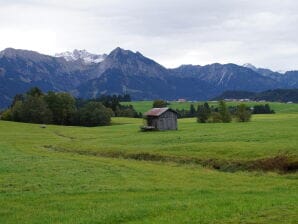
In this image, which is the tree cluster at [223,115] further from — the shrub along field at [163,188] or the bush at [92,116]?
the shrub along field at [163,188]

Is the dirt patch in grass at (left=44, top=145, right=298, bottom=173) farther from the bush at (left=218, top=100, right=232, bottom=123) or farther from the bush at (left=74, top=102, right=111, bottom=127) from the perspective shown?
the bush at (left=74, top=102, right=111, bottom=127)

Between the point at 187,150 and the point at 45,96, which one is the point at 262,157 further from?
the point at 45,96

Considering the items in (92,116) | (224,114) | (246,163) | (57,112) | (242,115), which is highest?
(57,112)

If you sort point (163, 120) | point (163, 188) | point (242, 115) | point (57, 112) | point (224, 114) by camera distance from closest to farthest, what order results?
point (163, 188) < point (163, 120) < point (242, 115) < point (224, 114) < point (57, 112)

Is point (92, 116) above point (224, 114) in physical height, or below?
above

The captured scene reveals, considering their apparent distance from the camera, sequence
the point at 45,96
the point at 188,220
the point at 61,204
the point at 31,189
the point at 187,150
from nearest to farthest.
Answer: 1. the point at 188,220
2. the point at 61,204
3. the point at 31,189
4. the point at 187,150
5. the point at 45,96

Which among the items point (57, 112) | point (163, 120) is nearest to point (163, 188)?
point (163, 120)

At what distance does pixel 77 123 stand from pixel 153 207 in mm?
151728

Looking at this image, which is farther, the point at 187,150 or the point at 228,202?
the point at 187,150

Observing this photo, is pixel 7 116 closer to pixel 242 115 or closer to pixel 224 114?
pixel 224 114

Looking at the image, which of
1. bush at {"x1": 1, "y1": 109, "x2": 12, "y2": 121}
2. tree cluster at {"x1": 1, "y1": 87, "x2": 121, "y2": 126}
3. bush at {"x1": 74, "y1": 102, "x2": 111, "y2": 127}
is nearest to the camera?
tree cluster at {"x1": 1, "y1": 87, "x2": 121, "y2": 126}

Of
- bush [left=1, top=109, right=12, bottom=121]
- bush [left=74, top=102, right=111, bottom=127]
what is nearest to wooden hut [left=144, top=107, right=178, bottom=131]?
bush [left=74, top=102, right=111, bottom=127]

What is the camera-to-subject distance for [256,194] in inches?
1144

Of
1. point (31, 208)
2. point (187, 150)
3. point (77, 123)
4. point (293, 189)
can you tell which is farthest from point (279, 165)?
point (77, 123)
